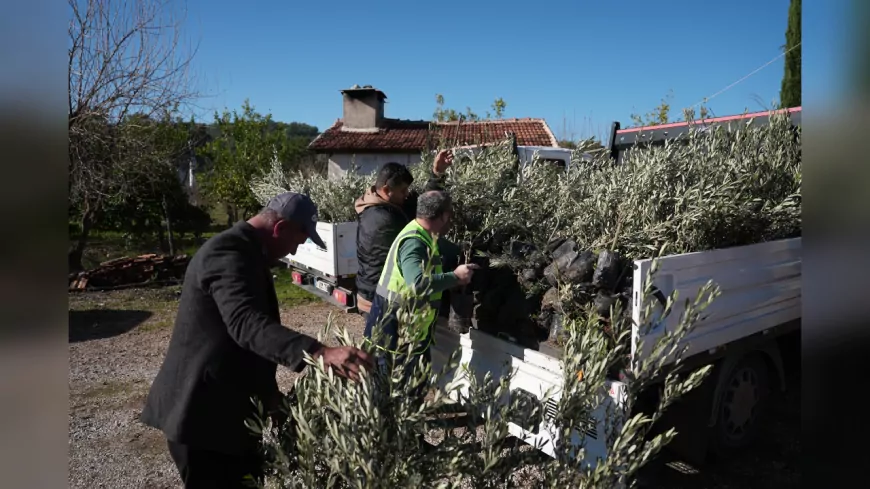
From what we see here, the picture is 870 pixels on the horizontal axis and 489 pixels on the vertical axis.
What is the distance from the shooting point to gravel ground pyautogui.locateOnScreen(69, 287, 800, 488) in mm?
4074

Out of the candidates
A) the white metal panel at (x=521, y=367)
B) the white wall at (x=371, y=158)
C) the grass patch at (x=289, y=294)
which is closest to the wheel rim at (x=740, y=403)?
the white metal panel at (x=521, y=367)

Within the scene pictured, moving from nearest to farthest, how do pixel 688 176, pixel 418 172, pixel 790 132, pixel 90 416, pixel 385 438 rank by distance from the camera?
1. pixel 385 438
2. pixel 688 176
3. pixel 790 132
4. pixel 90 416
5. pixel 418 172

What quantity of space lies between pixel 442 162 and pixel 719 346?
2655mm

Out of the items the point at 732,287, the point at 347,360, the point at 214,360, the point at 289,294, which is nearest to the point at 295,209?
the point at 214,360

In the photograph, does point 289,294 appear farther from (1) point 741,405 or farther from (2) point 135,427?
(1) point 741,405

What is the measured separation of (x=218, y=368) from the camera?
2.24 meters

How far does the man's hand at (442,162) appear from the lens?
4.98 m

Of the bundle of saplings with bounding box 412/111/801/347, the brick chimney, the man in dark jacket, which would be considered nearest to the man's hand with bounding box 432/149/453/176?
the bundle of saplings with bounding box 412/111/801/347
